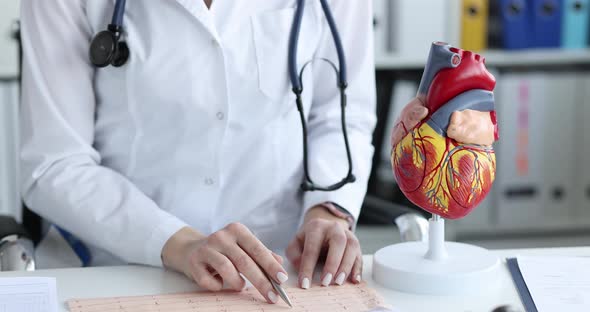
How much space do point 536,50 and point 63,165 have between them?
2064 millimetres

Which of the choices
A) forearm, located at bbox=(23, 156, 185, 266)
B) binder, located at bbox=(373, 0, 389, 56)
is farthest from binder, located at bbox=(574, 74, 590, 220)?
forearm, located at bbox=(23, 156, 185, 266)

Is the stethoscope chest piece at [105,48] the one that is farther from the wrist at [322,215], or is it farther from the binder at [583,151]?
the binder at [583,151]

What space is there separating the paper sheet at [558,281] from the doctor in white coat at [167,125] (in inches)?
11.2

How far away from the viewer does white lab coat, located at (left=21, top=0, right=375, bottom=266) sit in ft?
4.01

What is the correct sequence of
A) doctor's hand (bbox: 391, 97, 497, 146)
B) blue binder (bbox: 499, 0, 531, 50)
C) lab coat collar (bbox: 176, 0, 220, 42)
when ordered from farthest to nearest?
blue binder (bbox: 499, 0, 531, 50) < lab coat collar (bbox: 176, 0, 220, 42) < doctor's hand (bbox: 391, 97, 497, 146)

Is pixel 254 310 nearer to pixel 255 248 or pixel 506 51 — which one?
pixel 255 248

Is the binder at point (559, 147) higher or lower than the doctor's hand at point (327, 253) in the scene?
lower

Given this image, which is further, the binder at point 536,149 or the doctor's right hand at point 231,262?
the binder at point 536,149

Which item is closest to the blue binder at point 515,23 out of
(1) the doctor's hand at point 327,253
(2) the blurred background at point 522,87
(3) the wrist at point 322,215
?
(2) the blurred background at point 522,87

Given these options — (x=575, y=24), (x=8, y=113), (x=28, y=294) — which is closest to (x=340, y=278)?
(x=28, y=294)

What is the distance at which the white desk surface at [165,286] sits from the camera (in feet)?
3.11

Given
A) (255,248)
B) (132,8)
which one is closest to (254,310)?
(255,248)

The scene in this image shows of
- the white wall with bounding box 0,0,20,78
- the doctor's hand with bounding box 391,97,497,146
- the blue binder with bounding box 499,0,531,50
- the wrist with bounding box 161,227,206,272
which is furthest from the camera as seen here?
the blue binder with bounding box 499,0,531,50

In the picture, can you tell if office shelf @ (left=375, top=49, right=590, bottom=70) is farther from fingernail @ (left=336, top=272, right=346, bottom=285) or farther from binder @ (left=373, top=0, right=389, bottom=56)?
fingernail @ (left=336, top=272, right=346, bottom=285)
